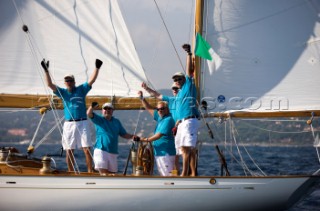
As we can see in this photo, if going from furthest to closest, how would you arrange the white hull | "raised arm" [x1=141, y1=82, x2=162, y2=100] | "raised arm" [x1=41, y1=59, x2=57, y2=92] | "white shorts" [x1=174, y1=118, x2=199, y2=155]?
"raised arm" [x1=141, y1=82, x2=162, y2=100] < "raised arm" [x1=41, y1=59, x2=57, y2=92] < "white shorts" [x1=174, y1=118, x2=199, y2=155] < the white hull

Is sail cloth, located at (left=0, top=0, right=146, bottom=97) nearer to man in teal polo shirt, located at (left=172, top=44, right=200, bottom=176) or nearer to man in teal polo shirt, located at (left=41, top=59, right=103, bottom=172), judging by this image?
man in teal polo shirt, located at (left=41, top=59, right=103, bottom=172)

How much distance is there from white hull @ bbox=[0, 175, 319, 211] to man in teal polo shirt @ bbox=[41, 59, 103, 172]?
0.98 m

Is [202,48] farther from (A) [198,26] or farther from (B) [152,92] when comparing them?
(B) [152,92]

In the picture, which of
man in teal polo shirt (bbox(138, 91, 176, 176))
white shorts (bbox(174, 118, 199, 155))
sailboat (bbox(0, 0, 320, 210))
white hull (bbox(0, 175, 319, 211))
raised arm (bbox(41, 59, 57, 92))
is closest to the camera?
white hull (bbox(0, 175, 319, 211))

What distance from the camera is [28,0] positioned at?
16.1 meters

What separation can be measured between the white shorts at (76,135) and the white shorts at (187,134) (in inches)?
69.8

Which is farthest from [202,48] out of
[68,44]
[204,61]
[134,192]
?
[134,192]

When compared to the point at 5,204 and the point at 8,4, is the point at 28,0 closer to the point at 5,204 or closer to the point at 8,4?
the point at 8,4

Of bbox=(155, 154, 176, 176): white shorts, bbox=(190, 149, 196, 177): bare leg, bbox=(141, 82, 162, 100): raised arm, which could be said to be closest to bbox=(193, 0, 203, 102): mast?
bbox=(141, 82, 162, 100): raised arm

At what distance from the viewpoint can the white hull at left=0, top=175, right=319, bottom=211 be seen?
45.9ft

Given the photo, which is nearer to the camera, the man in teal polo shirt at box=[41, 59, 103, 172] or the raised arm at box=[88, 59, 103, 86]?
the raised arm at box=[88, 59, 103, 86]

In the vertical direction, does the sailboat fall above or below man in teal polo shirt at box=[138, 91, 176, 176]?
above

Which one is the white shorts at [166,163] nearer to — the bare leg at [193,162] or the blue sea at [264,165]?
the bare leg at [193,162]

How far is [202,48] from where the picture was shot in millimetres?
15484
